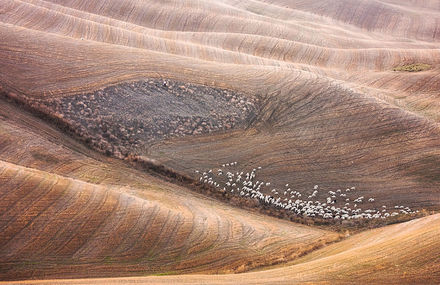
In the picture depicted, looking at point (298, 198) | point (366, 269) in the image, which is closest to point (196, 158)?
point (298, 198)

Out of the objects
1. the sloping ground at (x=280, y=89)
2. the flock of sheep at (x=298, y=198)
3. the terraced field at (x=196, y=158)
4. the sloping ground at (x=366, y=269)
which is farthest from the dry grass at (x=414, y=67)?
the sloping ground at (x=366, y=269)

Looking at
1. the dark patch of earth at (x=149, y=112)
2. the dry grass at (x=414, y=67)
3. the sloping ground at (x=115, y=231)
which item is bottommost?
the sloping ground at (x=115, y=231)

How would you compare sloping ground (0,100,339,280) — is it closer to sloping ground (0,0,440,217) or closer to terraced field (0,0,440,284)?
terraced field (0,0,440,284)

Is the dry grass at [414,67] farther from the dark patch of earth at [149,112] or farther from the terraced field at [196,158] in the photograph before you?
the dark patch of earth at [149,112]

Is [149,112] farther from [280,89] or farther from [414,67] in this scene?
[414,67]

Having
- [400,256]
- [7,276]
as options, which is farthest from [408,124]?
[7,276]

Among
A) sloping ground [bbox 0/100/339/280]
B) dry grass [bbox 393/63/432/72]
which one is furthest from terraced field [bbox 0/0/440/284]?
dry grass [bbox 393/63/432/72]

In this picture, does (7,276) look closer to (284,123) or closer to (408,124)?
(284,123)
